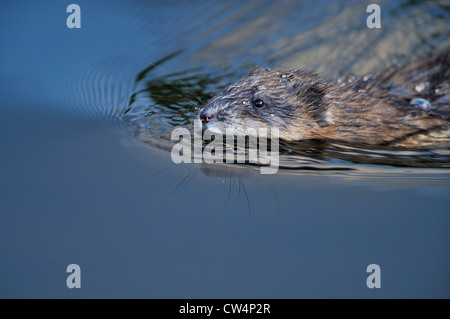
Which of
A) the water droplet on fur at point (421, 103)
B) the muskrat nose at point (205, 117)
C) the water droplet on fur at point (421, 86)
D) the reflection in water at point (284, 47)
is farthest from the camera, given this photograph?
the reflection in water at point (284, 47)

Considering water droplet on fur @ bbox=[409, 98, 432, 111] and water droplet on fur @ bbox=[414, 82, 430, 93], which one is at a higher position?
water droplet on fur @ bbox=[414, 82, 430, 93]

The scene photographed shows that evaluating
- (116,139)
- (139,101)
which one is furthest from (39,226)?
(139,101)

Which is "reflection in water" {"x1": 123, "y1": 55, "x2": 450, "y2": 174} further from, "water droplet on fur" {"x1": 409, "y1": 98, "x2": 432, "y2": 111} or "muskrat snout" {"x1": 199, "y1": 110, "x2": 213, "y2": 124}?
"water droplet on fur" {"x1": 409, "y1": 98, "x2": 432, "y2": 111}


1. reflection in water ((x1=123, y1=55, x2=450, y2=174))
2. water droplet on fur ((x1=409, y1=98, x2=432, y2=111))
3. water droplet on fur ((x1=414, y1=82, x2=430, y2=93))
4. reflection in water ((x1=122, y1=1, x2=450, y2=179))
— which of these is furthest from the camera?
reflection in water ((x1=122, y1=1, x2=450, y2=179))

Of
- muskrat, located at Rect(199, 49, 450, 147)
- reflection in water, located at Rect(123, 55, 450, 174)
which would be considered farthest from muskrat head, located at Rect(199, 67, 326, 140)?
reflection in water, located at Rect(123, 55, 450, 174)

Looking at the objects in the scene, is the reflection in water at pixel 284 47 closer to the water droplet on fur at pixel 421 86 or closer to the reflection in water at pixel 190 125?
the reflection in water at pixel 190 125

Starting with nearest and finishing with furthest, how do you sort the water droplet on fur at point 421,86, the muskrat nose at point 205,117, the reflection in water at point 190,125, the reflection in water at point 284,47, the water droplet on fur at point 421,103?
the reflection in water at point 190,125 < the muskrat nose at point 205,117 < the water droplet on fur at point 421,103 < the water droplet on fur at point 421,86 < the reflection in water at point 284,47

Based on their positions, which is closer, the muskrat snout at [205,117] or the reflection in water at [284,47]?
the muskrat snout at [205,117]

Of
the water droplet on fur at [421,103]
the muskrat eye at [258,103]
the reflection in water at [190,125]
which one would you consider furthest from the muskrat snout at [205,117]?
the water droplet on fur at [421,103]
